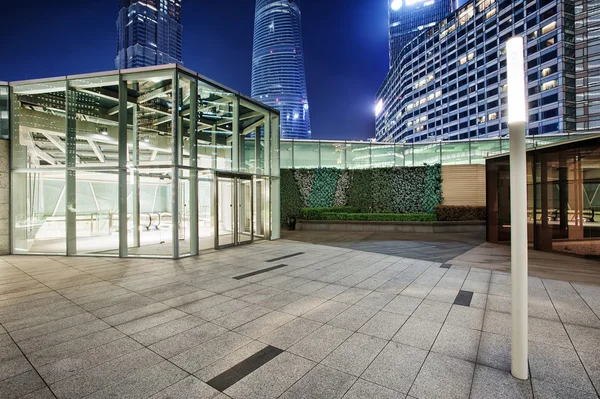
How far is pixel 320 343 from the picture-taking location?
349 cm

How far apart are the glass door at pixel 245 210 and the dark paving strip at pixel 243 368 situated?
8559mm

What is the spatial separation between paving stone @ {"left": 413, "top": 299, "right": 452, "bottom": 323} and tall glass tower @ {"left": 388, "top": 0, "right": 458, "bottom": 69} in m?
196

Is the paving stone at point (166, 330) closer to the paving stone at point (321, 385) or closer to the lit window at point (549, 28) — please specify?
the paving stone at point (321, 385)

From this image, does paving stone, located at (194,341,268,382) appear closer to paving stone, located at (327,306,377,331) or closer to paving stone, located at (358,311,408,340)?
paving stone, located at (327,306,377,331)

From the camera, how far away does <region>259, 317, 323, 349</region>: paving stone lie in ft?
11.6

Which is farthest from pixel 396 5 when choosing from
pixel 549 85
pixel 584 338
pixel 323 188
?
pixel 584 338

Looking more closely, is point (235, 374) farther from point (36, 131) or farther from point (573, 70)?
point (573, 70)

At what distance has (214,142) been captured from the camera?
11.4 m

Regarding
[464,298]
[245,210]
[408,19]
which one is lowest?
[464,298]

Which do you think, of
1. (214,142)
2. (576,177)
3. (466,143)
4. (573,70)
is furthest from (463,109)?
(214,142)

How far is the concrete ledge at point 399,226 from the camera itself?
15031 mm

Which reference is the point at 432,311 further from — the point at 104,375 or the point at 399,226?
the point at 399,226

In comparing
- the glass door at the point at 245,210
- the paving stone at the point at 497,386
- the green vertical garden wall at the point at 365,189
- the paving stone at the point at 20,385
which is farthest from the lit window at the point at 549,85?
the paving stone at the point at 20,385

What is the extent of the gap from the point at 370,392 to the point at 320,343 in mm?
994
